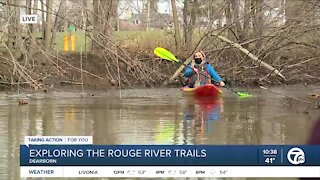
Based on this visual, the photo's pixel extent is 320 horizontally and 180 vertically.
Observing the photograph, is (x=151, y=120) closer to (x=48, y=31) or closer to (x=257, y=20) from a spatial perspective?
(x=257, y=20)

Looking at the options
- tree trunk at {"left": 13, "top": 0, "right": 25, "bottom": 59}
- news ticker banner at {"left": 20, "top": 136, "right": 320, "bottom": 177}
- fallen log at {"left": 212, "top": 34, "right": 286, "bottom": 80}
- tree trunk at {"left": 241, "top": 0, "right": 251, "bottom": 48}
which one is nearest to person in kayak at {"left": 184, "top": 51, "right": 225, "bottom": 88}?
fallen log at {"left": 212, "top": 34, "right": 286, "bottom": 80}

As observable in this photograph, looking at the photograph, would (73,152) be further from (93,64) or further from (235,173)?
(93,64)

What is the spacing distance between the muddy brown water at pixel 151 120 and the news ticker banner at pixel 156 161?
33.9 inches

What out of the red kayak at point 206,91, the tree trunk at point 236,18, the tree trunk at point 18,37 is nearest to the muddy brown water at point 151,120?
the red kayak at point 206,91

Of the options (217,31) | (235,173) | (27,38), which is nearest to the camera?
(235,173)

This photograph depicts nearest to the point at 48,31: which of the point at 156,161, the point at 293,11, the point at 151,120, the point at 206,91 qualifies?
the point at 293,11

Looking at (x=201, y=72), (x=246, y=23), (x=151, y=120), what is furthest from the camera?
(x=246, y=23)

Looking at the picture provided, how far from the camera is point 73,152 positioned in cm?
535

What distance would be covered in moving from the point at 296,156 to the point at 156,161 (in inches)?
46.0

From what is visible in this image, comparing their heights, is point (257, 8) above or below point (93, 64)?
above

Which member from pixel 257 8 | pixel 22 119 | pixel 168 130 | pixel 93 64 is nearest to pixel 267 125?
pixel 168 130

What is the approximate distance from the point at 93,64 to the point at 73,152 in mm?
18262

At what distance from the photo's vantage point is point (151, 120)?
11500 millimetres

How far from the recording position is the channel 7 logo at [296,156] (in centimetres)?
488
